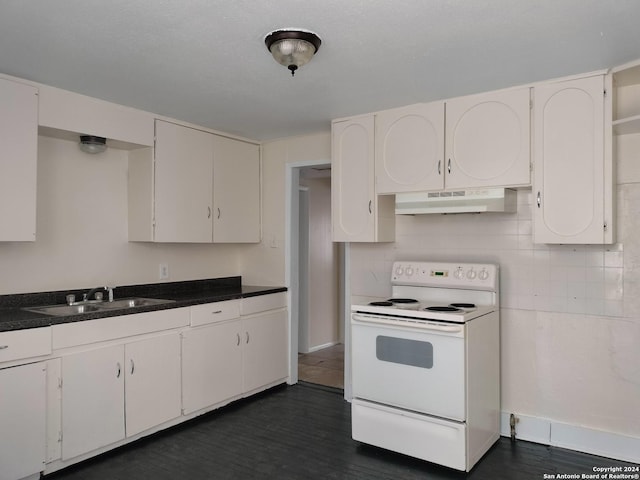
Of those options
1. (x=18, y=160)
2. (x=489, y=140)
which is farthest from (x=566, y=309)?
(x=18, y=160)

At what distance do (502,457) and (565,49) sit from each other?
229 cm

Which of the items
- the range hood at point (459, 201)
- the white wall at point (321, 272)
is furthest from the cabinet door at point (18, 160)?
the white wall at point (321, 272)

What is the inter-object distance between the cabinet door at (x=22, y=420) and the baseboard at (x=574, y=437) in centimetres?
277

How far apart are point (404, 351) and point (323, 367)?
86.2 inches

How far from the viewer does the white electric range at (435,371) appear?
2584 mm

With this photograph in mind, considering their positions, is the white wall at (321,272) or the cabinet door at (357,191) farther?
the white wall at (321,272)

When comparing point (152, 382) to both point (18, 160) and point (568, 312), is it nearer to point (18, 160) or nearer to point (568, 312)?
point (18, 160)

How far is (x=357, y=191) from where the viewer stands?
342cm

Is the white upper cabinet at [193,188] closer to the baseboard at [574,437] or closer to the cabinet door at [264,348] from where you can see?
the cabinet door at [264,348]

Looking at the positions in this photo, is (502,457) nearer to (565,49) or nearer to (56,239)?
(565,49)

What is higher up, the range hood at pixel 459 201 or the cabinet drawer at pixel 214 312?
the range hood at pixel 459 201

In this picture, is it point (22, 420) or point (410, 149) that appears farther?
point (410, 149)

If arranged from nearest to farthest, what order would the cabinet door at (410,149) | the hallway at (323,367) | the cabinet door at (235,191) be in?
the cabinet door at (410,149)
the cabinet door at (235,191)
the hallway at (323,367)

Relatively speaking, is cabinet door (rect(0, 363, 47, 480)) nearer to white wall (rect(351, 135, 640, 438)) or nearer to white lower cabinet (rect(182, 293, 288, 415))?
white lower cabinet (rect(182, 293, 288, 415))
